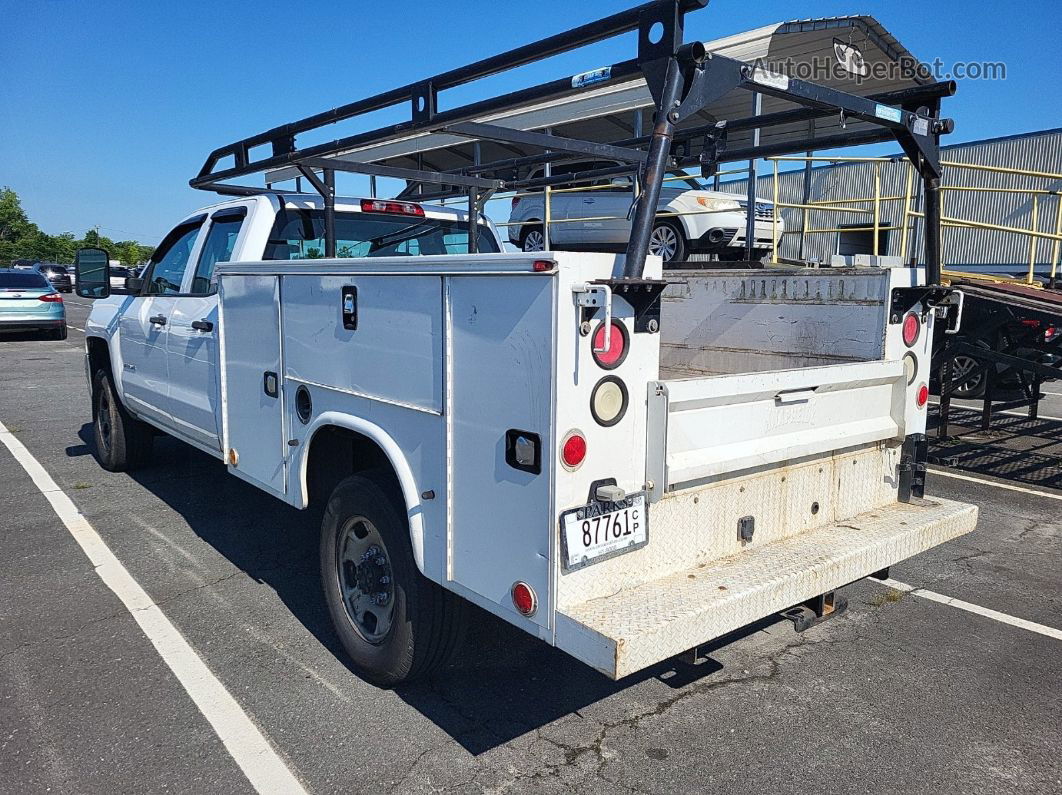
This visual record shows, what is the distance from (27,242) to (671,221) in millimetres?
79015

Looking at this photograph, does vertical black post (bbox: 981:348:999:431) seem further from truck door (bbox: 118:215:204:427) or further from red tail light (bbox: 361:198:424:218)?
truck door (bbox: 118:215:204:427)

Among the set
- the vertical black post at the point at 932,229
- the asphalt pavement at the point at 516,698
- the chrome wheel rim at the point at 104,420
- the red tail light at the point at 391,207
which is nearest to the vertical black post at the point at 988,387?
the asphalt pavement at the point at 516,698

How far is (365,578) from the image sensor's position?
3.59 m

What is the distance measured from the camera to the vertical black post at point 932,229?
3.87 m

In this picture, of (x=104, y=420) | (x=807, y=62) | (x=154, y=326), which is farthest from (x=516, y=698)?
(x=807, y=62)

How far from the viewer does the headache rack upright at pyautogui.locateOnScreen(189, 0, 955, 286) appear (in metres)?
2.65

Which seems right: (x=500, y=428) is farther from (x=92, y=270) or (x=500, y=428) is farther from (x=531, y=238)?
(x=531, y=238)

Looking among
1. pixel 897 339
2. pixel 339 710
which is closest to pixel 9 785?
pixel 339 710


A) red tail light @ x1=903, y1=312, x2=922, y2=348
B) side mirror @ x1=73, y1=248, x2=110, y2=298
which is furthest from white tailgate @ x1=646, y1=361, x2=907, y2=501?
side mirror @ x1=73, y1=248, x2=110, y2=298

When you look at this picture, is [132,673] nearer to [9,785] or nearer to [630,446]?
[9,785]

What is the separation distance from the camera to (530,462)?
259 centimetres

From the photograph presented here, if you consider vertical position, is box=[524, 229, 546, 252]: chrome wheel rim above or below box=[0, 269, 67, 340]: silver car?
above

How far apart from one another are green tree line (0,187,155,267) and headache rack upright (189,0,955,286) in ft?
248

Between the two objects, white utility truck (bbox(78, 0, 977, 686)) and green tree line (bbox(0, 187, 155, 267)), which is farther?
green tree line (bbox(0, 187, 155, 267))
